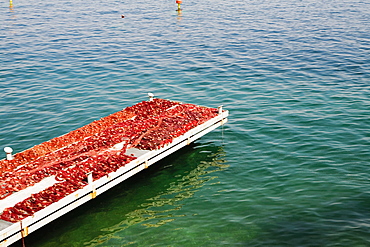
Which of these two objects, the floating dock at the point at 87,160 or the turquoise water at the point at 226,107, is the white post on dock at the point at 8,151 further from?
the turquoise water at the point at 226,107

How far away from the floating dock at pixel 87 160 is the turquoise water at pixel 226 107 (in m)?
1.42

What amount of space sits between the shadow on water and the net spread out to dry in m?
1.54

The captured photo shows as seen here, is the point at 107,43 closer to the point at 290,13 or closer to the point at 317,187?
the point at 290,13

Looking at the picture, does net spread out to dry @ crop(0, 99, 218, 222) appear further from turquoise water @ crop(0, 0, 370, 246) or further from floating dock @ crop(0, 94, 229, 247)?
turquoise water @ crop(0, 0, 370, 246)

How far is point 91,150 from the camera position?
63.4 ft

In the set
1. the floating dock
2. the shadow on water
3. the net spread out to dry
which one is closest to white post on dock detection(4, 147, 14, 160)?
the floating dock

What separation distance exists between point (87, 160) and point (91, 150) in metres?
1.11

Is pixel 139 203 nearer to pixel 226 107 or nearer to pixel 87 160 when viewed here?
pixel 87 160

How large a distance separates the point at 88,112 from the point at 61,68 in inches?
440

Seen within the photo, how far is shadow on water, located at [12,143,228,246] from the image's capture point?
1623 centimetres

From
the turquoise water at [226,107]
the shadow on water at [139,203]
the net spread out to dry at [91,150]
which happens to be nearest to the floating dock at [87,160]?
the net spread out to dry at [91,150]

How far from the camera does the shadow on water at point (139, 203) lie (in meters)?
16.2

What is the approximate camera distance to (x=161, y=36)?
50781 millimetres

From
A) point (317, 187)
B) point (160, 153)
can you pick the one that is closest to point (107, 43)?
point (160, 153)
